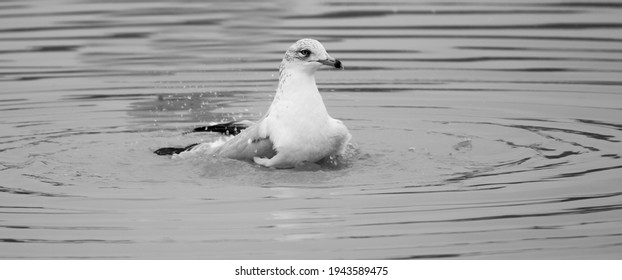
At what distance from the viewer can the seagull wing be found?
11.3 meters

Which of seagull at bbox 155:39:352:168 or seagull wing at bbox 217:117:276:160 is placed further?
seagull wing at bbox 217:117:276:160

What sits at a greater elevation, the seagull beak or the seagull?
the seagull beak

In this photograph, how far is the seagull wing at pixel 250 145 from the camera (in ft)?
37.0

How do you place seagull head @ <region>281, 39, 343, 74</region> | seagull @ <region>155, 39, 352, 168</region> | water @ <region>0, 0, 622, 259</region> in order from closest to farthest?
water @ <region>0, 0, 622, 259</region> → seagull @ <region>155, 39, 352, 168</region> → seagull head @ <region>281, 39, 343, 74</region>

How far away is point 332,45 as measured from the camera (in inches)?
708

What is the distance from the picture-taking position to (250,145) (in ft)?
37.5

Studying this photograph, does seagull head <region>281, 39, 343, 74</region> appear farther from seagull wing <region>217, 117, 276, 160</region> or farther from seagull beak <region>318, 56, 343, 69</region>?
seagull wing <region>217, 117, 276, 160</region>

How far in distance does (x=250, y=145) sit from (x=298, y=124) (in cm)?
56

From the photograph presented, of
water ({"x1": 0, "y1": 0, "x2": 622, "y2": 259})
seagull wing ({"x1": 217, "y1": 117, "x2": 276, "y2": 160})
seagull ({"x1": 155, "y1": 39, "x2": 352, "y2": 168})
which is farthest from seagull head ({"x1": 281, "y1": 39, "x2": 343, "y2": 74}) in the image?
water ({"x1": 0, "y1": 0, "x2": 622, "y2": 259})

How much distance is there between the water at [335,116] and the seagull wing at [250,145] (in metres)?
0.16

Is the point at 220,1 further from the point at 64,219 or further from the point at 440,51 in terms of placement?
the point at 64,219

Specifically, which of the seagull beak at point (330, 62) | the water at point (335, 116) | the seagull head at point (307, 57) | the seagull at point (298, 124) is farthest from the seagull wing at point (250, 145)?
the seagull beak at point (330, 62)

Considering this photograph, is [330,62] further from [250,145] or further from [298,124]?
[250,145]

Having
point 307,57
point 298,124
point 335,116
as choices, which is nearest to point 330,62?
point 307,57
